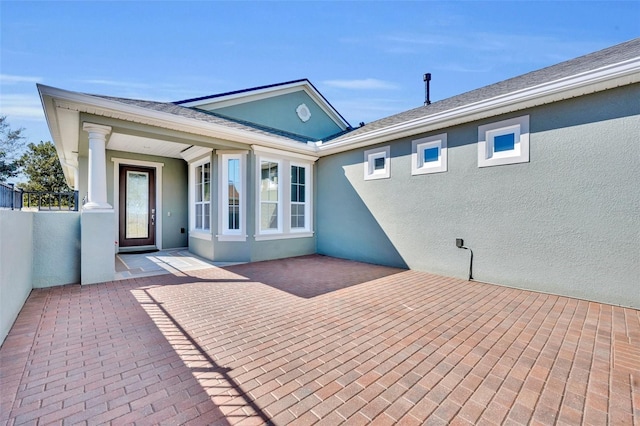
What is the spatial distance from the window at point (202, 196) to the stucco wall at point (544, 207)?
4.90 m

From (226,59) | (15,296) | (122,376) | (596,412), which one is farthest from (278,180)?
(596,412)

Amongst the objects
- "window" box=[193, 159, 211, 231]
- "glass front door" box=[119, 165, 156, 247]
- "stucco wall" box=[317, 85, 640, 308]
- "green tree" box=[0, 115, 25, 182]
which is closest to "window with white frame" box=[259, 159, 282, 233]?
"window" box=[193, 159, 211, 231]

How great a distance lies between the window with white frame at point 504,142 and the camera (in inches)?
184

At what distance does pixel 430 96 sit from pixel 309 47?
450 cm

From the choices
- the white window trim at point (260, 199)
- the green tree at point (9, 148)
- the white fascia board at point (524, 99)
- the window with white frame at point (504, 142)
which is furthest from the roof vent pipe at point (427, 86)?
the green tree at point (9, 148)

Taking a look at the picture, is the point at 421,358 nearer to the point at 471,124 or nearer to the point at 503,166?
the point at 503,166

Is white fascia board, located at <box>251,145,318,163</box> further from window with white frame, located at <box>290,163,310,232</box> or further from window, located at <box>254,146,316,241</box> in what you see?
window with white frame, located at <box>290,163,310,232</box>

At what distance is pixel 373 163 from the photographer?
7035 mm

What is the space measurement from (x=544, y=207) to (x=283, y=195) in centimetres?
571

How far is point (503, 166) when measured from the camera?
4887 millimetres

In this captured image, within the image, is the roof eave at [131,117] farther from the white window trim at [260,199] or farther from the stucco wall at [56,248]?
the stucco wall at [56,248]

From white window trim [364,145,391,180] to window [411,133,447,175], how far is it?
66 cm

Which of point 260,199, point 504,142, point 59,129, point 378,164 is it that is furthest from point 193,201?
point 504,142

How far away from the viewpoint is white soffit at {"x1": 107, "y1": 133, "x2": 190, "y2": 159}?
686cm
